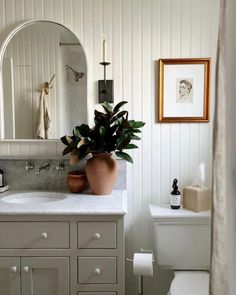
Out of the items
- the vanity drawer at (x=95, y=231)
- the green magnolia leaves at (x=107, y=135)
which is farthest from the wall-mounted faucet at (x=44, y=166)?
the vanity drawer at (x=95, y=231)

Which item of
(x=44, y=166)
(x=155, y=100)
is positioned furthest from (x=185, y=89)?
(x=44, y=166)

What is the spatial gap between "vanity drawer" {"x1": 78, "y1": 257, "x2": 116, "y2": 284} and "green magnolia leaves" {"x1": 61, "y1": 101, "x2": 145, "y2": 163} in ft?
1.92

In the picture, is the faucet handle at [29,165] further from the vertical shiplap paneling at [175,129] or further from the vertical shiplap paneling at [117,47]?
the vertical shiplap paneling at [175,129]

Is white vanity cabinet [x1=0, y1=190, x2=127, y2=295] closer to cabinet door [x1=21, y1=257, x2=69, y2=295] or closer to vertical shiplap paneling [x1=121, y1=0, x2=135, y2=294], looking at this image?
cabinet door [x1=21, y1=257, x2=69, y2=295]

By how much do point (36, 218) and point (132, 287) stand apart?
0.95m

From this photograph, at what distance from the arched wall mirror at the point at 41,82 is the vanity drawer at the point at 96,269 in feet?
2.82

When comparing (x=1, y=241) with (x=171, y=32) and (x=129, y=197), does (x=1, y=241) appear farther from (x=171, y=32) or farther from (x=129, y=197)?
(x=171, y=32)

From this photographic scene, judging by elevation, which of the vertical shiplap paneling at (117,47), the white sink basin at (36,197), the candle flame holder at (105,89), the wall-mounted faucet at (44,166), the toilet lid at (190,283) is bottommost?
the toilet lid at (190,283)

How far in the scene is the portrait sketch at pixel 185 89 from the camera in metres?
2.13

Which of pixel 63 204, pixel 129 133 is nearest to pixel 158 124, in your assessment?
pixel 129 133

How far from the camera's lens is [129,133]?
1.92 metres

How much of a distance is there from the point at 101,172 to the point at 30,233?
0.54m

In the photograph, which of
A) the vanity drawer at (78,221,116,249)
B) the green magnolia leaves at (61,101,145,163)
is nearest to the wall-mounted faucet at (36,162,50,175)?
the green magnolia leaves at (61,101,145,163)

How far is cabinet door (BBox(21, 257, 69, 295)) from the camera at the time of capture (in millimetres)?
1703
